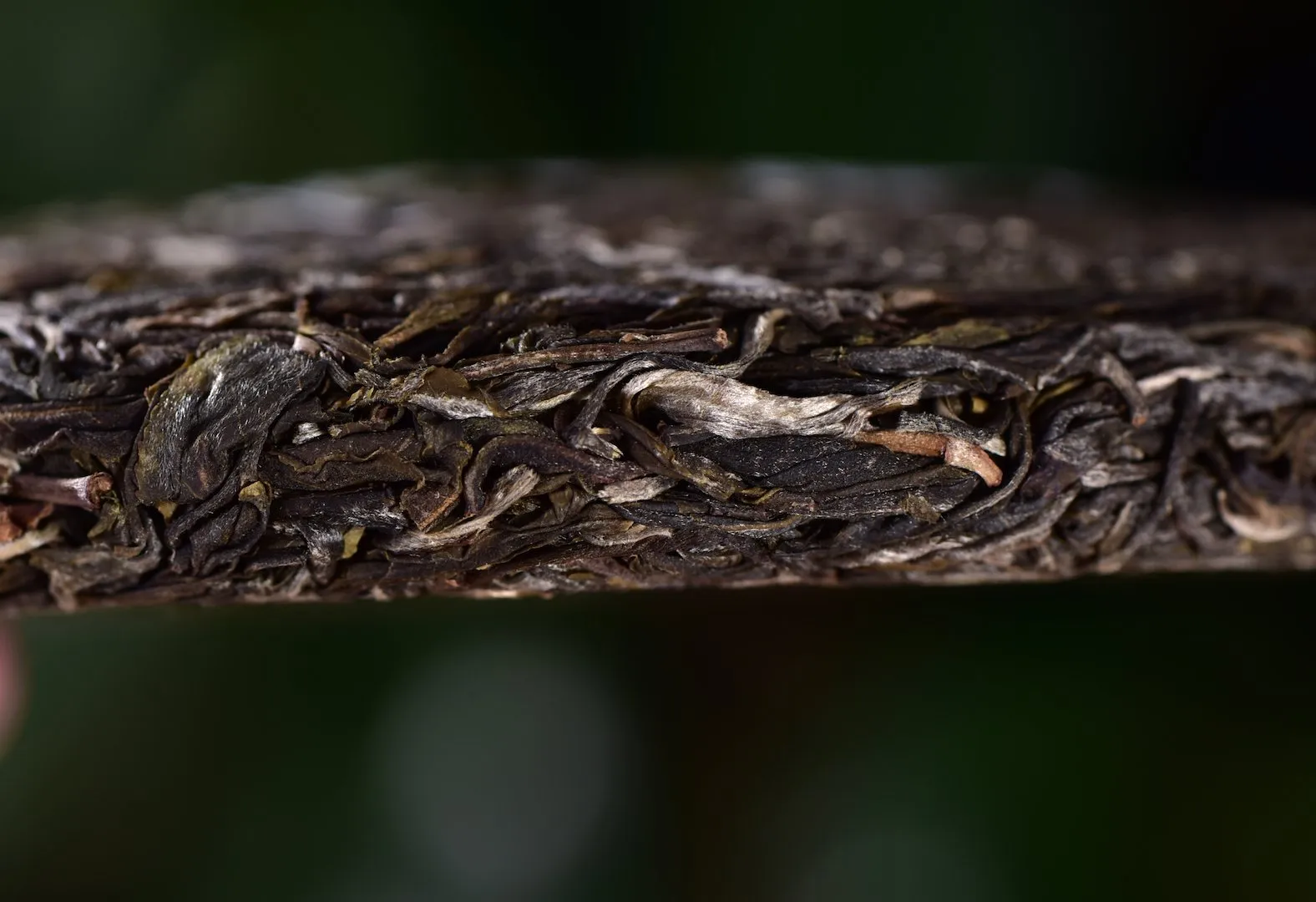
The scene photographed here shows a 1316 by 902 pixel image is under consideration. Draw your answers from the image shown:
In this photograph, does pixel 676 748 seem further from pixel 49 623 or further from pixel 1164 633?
pixel 49 623

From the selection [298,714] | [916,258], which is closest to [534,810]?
[298,714]

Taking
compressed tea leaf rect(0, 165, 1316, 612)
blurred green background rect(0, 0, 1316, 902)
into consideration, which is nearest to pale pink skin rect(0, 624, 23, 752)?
blurred green background rect(0, 0, 1316, 902)

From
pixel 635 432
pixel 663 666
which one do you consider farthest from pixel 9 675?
pixel 635 432

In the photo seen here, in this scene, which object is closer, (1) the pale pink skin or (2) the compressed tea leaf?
(2) the compressed tea leaf

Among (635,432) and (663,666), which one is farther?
(663,666)

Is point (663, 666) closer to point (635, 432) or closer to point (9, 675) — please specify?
point (9, 675)

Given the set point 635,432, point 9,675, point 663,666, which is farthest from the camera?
point 663,666

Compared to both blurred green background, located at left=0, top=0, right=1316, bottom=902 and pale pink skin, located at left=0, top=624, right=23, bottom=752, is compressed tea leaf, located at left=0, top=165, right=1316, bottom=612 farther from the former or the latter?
blurred green background, located at left=0, top=0, right=1316, bottom=902
